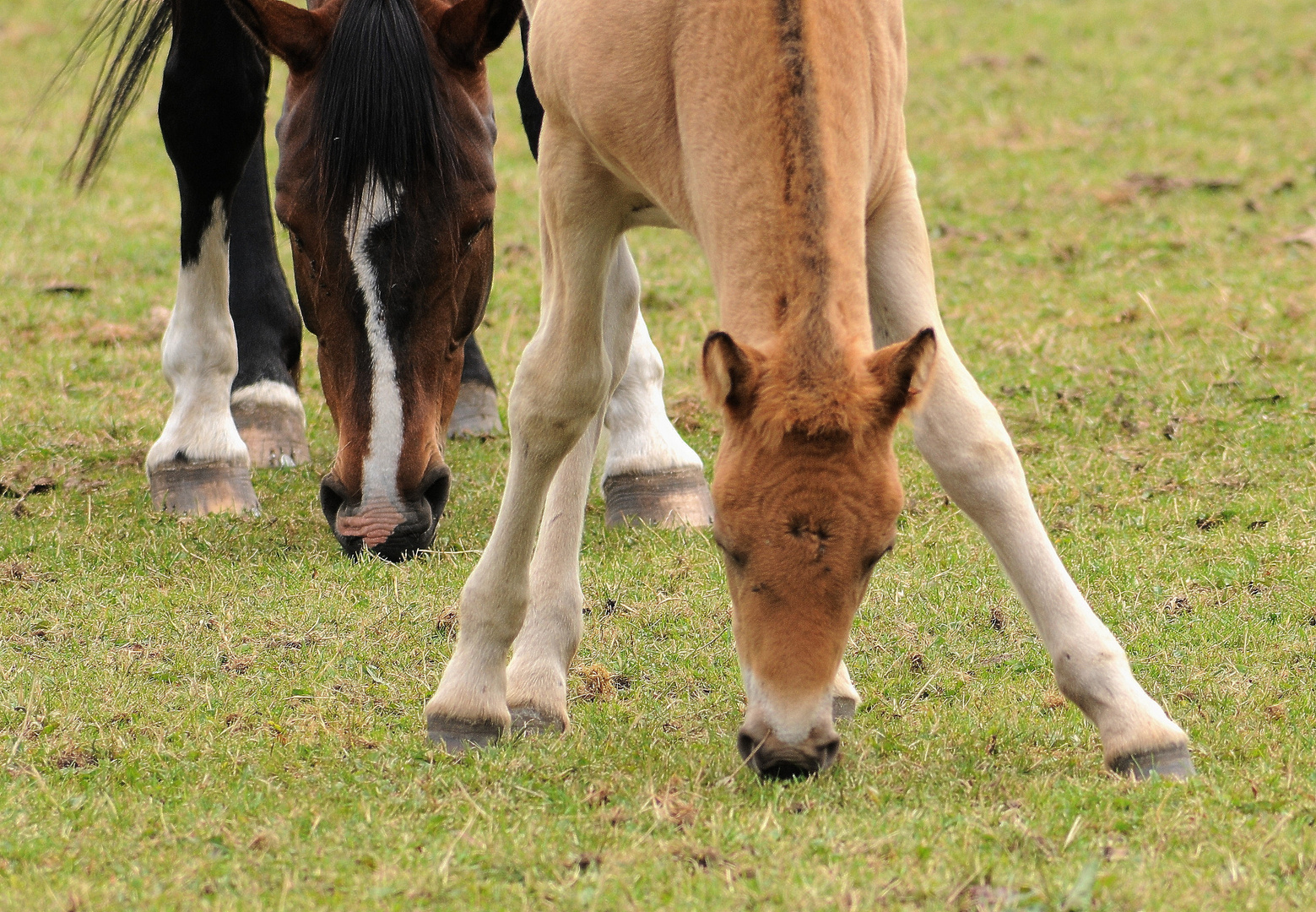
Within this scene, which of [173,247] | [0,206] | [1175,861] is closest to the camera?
[1175,861]

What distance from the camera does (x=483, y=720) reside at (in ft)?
11.4

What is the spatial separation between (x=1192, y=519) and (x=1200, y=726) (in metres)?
1.81

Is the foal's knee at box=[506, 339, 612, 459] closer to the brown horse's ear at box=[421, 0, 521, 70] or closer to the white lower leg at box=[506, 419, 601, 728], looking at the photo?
the white lower leg at box=[506, 419, 601, 728]

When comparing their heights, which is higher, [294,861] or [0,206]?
[294,861]

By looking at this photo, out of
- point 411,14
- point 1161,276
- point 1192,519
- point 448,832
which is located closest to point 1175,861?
point 448,832

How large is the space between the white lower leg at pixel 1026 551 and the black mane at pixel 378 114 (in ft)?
5.91

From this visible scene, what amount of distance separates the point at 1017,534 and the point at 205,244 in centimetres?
358

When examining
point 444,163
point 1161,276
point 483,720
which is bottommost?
point 1161,276

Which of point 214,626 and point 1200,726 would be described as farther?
point 214,626

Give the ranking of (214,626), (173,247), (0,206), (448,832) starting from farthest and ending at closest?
(0,206)
(173,247)
(214,626)
(448,832)

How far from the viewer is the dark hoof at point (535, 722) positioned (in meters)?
3.58

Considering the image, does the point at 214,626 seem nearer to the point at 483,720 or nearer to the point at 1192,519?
the point at 483,720

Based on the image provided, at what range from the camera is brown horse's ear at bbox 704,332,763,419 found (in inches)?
99.7

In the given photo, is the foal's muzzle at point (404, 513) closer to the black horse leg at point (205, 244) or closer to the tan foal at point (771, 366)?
the tan foal at point (771, 366)
